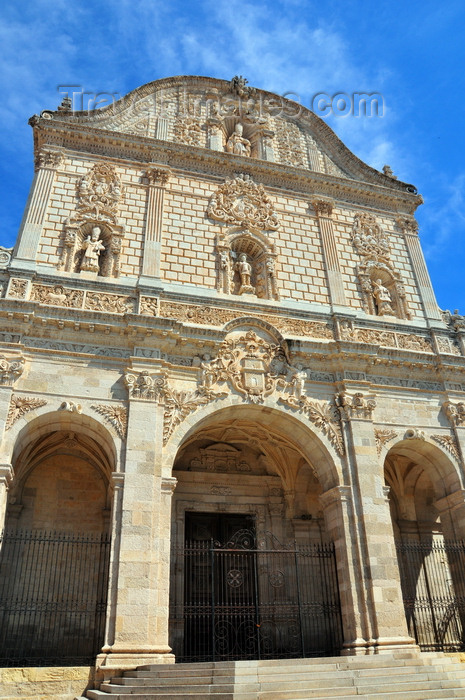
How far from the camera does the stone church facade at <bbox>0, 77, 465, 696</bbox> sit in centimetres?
1116

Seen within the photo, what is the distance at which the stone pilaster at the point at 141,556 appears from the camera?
9.48 meters

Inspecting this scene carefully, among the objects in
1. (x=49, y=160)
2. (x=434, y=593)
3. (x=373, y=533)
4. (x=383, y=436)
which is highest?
(x=49, y=160)

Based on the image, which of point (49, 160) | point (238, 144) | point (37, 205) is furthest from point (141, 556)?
point (238, 144)

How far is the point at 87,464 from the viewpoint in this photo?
45.4 feet

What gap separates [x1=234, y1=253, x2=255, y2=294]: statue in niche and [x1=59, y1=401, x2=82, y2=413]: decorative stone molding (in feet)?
17.2

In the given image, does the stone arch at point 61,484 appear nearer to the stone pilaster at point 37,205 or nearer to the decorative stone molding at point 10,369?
the decorative stone molding at point 10,369

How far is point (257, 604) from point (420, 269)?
34.2 feet

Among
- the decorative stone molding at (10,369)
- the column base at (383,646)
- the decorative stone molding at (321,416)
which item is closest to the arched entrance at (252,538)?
the decorative stone molding at (321,416)

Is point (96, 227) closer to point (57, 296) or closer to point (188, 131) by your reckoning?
point (57, 296)

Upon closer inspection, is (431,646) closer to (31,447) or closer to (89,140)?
(31,447)

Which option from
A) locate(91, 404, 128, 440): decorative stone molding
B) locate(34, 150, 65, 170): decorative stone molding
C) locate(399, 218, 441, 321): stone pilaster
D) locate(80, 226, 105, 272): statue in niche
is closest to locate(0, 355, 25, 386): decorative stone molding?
locate(91, 404, 128, 440): decorative stone molding

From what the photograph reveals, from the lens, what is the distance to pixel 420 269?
16.5m

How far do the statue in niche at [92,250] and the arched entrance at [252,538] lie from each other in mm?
4623

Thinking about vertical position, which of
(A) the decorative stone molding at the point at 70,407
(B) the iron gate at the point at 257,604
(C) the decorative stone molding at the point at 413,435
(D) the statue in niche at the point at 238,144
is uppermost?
(D) the statue in niche at the point at 238,144
